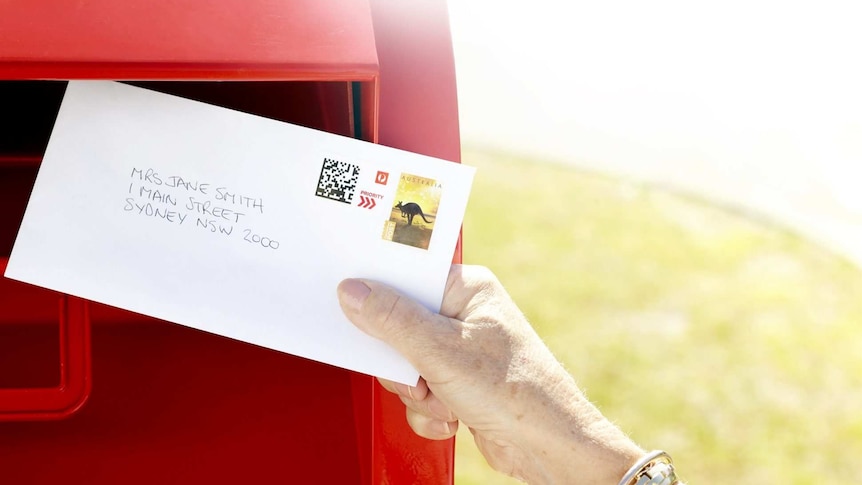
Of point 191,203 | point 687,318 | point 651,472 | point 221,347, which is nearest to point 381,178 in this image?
point 191,203

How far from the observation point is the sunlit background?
2.22 metres

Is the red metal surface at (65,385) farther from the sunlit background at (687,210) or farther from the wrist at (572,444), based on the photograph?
the sunlit background at (687,210)

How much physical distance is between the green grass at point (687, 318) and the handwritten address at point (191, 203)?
53.6 inches

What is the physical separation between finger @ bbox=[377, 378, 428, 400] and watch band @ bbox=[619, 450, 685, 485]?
24 cm

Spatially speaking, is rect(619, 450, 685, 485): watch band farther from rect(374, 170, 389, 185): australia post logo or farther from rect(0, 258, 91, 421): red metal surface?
rect(0, 258, 91, 421): red metal surface

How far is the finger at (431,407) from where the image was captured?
869 millimetres


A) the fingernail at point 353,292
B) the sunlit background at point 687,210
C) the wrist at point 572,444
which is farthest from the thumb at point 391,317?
the sunlit background at point 687,210

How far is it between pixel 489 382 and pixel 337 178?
249mm

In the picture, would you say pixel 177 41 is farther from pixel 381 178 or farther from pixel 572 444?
pixel 572 444

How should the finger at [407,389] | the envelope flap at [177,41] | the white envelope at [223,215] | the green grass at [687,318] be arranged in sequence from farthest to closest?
the green grass at [687,318]
the finger at [407,389]
the white envelope at [223,215]
the envelope flap at [177,41]

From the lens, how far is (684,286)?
8.43ft

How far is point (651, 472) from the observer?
99 centimetres

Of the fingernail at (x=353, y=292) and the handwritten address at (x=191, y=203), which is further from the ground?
the handwritten address at (x=191, y=203)

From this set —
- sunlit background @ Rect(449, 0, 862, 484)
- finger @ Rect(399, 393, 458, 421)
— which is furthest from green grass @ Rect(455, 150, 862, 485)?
finger @ Rect(399, 393, 458, 421)
